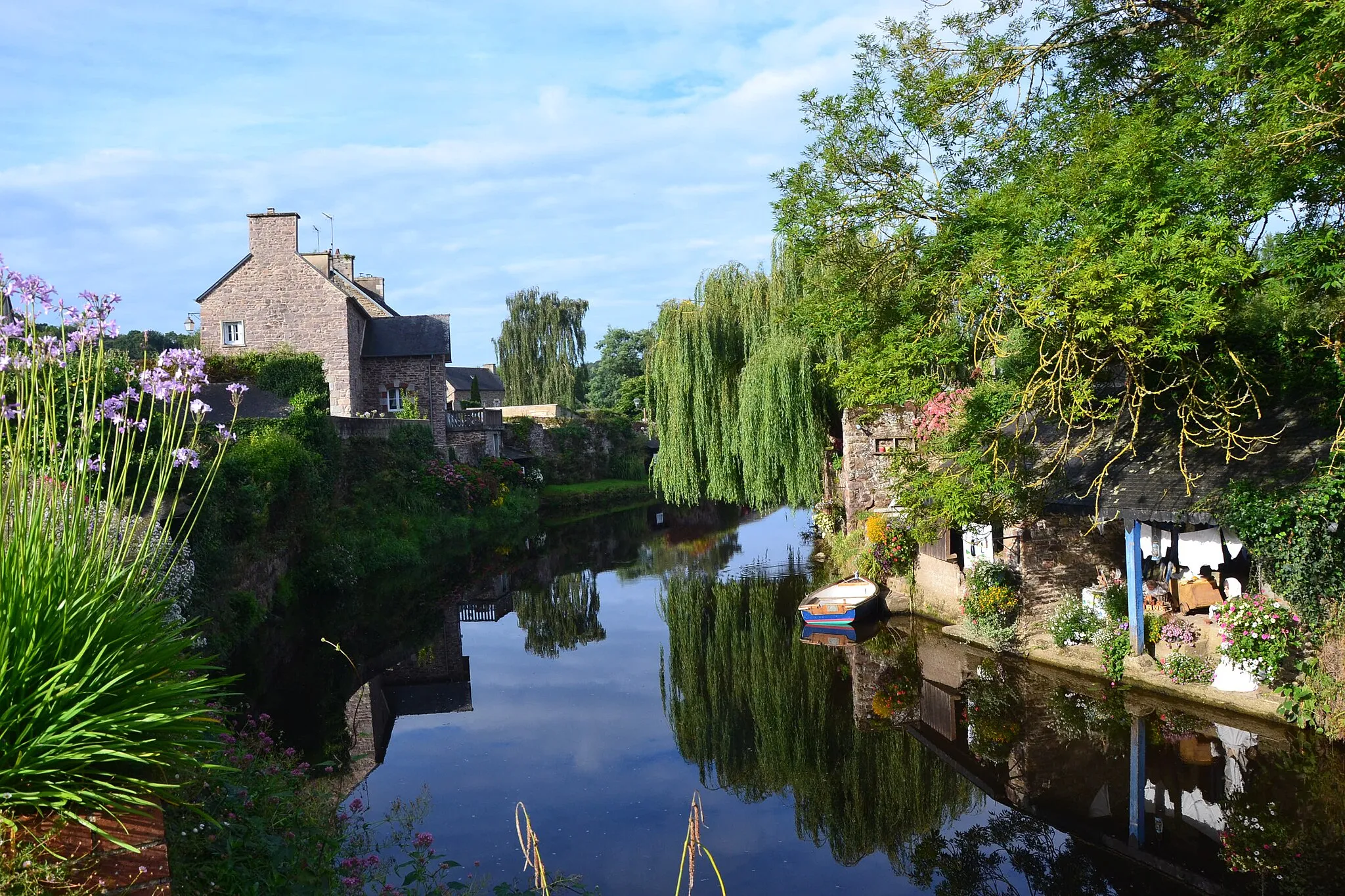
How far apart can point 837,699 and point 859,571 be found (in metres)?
5.66

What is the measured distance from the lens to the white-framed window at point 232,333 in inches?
1293

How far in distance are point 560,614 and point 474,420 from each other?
17.9 meters

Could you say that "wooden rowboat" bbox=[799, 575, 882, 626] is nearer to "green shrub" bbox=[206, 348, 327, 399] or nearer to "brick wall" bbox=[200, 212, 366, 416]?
"green shrub" bbox=[206, 348, 327, 399]

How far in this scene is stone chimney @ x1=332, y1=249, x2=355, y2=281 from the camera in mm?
41625

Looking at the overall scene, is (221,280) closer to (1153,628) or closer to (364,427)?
(364,427)

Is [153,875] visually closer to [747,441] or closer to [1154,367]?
[1154,367]

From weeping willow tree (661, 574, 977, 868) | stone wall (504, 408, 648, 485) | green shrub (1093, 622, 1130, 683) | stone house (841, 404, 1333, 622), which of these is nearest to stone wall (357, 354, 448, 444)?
stone wall (504, 408, 648, 485)

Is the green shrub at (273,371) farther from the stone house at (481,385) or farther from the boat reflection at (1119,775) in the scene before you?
the stone house at (481,385)

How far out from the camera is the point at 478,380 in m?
57.7

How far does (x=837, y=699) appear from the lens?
12523 millimetres

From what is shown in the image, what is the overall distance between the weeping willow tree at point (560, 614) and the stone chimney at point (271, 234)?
54.4 feet

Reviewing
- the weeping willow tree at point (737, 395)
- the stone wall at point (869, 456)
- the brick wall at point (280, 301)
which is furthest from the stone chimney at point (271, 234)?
the stone wall at point (869, 456)

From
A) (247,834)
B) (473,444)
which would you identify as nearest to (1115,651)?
(247,834)

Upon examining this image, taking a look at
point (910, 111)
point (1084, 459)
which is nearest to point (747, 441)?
point (1084, 459)
